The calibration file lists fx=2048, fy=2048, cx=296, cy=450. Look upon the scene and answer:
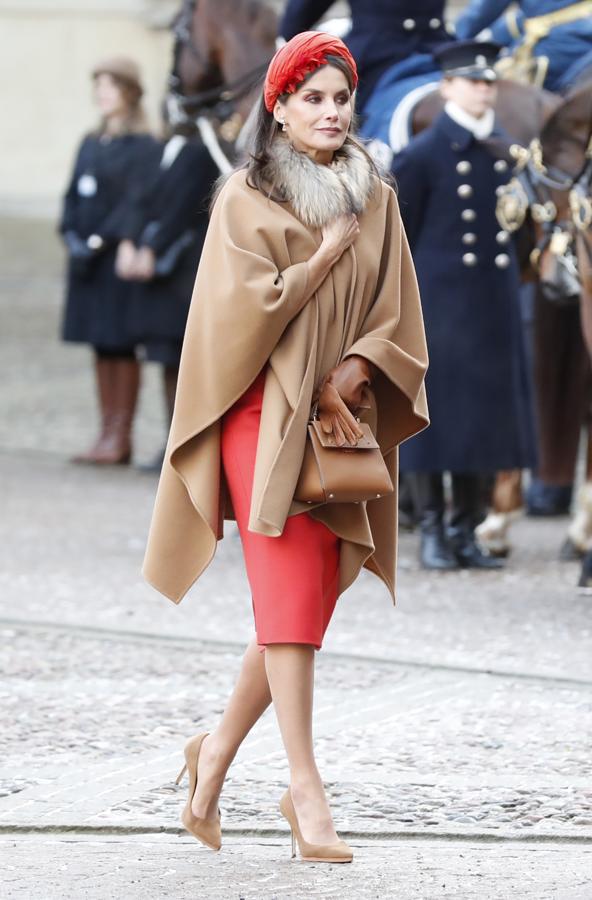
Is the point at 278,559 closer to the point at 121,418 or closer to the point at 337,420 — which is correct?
the point at 337,420

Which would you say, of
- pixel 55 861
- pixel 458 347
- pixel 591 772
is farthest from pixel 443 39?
pixel 55 861

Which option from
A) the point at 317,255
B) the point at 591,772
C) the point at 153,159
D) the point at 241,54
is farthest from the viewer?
the point at 153,159

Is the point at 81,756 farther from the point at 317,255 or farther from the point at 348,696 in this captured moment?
the point at 317,255

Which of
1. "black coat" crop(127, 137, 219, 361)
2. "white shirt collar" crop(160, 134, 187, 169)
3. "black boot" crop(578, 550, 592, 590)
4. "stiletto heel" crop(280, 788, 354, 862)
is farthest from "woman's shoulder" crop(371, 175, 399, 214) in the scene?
"white shirt collar" crop(160, 134, 187, 169)

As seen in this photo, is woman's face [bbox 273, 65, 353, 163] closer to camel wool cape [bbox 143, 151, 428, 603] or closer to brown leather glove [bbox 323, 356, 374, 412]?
camel wool cape [bbox 143, 151, 428, 603]

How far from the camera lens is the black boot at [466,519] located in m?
8.17

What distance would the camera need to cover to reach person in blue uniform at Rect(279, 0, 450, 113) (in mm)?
9062

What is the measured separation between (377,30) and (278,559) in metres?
5.40

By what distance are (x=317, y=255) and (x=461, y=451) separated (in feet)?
12.4

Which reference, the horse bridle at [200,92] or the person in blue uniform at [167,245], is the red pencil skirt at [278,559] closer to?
the horse bridle at [200,92]

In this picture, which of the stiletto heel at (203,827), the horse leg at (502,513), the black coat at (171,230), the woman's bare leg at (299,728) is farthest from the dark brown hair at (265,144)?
the black coat at (171,230)

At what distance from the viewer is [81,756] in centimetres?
517

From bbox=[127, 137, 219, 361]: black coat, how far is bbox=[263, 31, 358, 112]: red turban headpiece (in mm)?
6249

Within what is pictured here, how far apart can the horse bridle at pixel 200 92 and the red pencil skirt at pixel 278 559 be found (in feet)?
18.8
